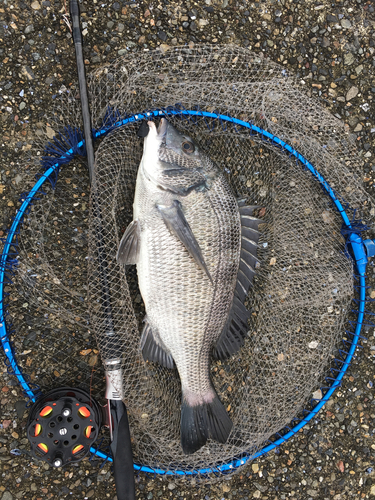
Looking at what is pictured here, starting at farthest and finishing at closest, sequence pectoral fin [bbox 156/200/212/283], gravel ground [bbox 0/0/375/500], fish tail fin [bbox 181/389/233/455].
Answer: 1. gravel ground [bbox 0/0/375/500]
2. fish tail fin [bbox 181/389/233/455]
3. pectoral fin [bbox 156/200/212/283]

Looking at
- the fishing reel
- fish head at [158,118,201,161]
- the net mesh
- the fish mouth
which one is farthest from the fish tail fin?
the fish mouth

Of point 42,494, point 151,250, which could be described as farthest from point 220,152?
point 42,494

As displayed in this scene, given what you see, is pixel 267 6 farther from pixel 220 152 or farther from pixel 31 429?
pixel 31 429

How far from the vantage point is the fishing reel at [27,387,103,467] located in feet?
6.84

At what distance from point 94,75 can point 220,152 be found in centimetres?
103

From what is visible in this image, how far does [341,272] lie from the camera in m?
2.51

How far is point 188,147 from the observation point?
2170 millimetres

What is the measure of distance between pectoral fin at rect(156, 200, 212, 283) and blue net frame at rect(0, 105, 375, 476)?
2.24ft

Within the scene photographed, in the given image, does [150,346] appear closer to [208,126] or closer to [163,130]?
[163,130]

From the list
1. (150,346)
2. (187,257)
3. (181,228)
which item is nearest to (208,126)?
(181,228)

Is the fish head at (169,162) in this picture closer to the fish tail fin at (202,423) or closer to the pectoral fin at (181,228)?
the pectoral fin at (181,228)

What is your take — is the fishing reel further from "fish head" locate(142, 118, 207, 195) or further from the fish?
"fish head" locate(142, 118, 207, 195)

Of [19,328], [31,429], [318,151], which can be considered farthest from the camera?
[318,151]

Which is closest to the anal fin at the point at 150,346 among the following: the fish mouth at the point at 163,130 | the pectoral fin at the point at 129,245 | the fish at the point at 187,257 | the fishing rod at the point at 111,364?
the fish at the point at 187,257
